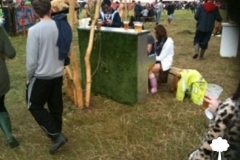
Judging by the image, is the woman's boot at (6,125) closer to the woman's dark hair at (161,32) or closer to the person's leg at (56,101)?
the person's leg at (56,101)

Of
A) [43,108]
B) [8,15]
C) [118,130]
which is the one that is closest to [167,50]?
[118,130]

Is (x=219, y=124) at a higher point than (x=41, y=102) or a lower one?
higher

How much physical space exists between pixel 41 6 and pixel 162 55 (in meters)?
2.60

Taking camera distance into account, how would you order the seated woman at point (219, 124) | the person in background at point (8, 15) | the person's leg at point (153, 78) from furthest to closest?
the person in background at point (8, 15) → the person's leg at point (153, 78) → the seated woman at point (219, 124)

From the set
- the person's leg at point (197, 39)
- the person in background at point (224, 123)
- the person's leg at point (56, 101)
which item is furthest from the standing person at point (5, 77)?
the person's leg at point (197, 39)

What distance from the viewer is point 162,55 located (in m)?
4.98

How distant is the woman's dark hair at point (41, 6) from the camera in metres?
2.77

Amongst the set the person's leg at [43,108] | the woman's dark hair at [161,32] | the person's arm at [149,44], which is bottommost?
the person's leg at [43,108]

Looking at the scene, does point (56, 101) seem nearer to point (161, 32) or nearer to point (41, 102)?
point (41, 102)

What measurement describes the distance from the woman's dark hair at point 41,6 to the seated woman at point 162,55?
7.85 feet

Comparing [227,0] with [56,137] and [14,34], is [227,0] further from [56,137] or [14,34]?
[14,34]

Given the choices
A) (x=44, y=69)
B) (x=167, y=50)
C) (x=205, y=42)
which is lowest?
(x=205, y=42)

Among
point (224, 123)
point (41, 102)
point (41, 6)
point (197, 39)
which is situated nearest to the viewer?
point (224, 123)

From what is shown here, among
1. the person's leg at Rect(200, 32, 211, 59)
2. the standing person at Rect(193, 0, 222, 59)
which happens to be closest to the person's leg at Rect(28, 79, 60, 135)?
the standing person at Rect(193, 0, 222, 59)
